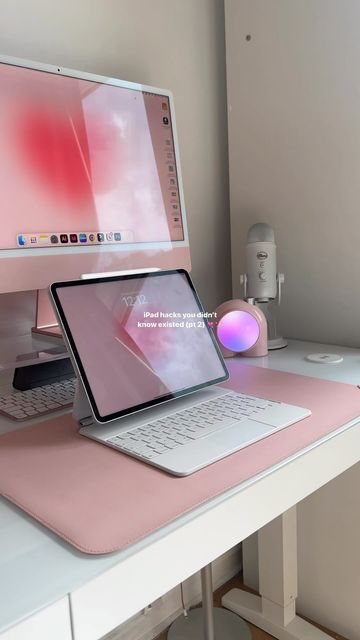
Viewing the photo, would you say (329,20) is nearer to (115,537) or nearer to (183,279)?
(183,279)

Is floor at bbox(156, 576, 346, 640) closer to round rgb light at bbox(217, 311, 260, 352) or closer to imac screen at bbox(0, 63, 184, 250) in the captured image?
round rgb light at bbox(217, 311, 260, 352)

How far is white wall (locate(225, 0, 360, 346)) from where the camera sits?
3.51ft

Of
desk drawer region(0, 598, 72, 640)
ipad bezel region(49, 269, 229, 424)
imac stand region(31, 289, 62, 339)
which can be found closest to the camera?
desk drawer region(0, 598, 72, 640)

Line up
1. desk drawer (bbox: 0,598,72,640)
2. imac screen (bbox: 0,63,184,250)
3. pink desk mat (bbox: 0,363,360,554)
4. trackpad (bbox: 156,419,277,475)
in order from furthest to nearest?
imac screen (bbox: 0,63,184,250), trackpad (bbox: 156,419,277,475), pink desk mat (bbox: 0,363,360,554), desk drawer (bbox: 0,598,72,640)

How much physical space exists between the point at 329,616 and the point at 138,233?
104cm

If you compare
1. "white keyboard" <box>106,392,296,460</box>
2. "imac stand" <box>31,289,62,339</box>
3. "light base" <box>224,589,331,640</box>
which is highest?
"imac stand" <box>31,289,62,339</box>

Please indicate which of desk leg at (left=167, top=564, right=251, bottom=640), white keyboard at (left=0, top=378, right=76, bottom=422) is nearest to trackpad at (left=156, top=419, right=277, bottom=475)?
white keyboard at (left=0, top=378, right=76, bottom=422)

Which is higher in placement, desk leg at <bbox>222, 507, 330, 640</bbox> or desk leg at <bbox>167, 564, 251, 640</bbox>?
desk leg at <bbox>222, 507, 330, 640</bbox>

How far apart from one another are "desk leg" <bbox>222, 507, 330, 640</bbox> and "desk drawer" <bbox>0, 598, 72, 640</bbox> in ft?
2.85

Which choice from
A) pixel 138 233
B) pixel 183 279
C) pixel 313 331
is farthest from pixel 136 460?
pixel 313 331

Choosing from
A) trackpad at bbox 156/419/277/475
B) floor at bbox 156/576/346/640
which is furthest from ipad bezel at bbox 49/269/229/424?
floor at bbox 156/576/346/640

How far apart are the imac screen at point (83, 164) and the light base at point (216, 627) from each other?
3.16 feet

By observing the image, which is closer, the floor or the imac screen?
the imac screen

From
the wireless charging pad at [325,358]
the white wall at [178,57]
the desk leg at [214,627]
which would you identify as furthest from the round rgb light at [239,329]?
the desk leg at [214,627]
